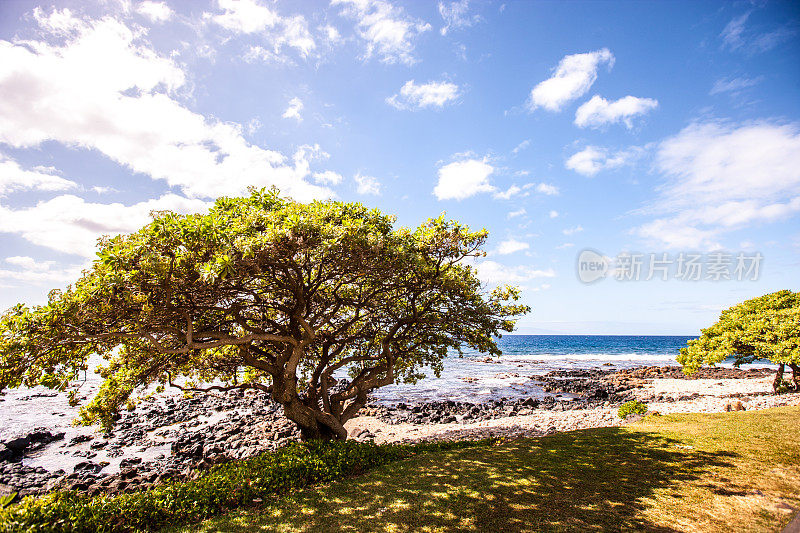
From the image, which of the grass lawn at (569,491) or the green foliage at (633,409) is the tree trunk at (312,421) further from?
the green foliage at (633,409)

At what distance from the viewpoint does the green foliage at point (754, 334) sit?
18.0m

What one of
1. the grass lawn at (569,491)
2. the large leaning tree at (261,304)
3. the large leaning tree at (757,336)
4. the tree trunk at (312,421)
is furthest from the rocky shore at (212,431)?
the grass lawn at (569,491)

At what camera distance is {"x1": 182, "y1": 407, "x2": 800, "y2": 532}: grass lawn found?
6867 mm

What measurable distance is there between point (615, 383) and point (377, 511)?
139 feet

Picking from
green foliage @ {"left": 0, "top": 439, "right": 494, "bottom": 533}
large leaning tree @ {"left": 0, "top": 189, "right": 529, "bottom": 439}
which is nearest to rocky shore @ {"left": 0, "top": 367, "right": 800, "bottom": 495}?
large leaning tree @ {"left": 0, "top": 189, "right": 529, "bottom": 439}

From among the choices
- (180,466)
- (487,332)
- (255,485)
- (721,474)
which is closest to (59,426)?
(180,466)

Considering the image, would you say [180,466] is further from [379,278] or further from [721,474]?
[721,474]

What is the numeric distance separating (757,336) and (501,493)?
2057 centimetres

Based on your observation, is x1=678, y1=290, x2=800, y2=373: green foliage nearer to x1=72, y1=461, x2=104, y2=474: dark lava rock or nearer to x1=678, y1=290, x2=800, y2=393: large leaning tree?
x1=678, y1=290, x2=800, y2=393: large leaning tree

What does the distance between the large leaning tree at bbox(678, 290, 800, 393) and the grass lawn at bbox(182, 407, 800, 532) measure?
880 centimetres

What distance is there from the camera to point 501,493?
Result: 26.9ft

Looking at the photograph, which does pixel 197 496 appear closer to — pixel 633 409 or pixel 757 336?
pixel 633 409

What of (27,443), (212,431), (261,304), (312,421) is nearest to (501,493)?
(312,421)

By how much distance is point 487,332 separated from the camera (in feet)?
43.1
